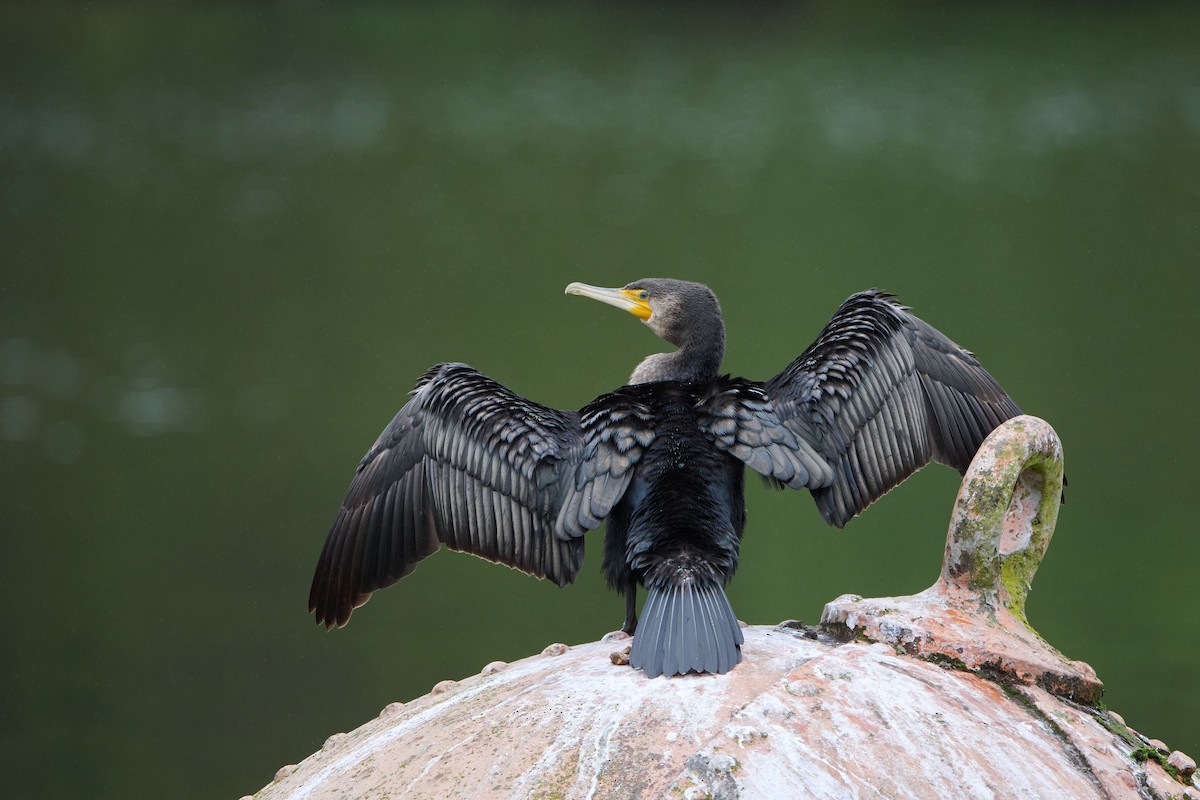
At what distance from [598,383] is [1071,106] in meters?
3.21

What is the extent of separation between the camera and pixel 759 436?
258 centimetres

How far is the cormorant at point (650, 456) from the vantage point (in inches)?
100

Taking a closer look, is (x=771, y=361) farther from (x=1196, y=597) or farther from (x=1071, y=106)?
(x=1071, y=106)

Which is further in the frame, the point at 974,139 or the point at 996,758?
the point at 974,139

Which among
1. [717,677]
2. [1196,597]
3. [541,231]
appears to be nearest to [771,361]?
[541,231]

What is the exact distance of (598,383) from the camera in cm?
622

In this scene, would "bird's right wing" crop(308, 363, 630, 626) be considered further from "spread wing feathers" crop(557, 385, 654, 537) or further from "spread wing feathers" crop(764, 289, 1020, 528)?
"spread wing feathers" crop(764, 289, 1020, 528)

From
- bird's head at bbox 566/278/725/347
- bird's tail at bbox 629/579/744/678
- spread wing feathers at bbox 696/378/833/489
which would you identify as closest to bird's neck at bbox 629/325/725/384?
bird's head at bbox 566/278/725/347

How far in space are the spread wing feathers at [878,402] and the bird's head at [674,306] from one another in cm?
41

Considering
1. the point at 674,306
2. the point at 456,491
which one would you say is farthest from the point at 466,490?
the point at 674,306

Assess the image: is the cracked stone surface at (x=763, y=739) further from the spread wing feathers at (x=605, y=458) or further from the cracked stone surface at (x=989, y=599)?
the spread wing feathers at (x=605, y=458)

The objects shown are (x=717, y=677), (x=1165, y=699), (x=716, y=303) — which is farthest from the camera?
(x=1165, y=699)

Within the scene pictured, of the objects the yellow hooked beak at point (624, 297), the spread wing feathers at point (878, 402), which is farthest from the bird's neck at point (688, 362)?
the spread wing feathers at point (878, 402)

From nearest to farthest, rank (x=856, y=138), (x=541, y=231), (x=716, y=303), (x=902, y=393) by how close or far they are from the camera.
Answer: (x=902, y=393)
(x=716, y=303)
(x=541, y=231)
(x=856, y=138)
